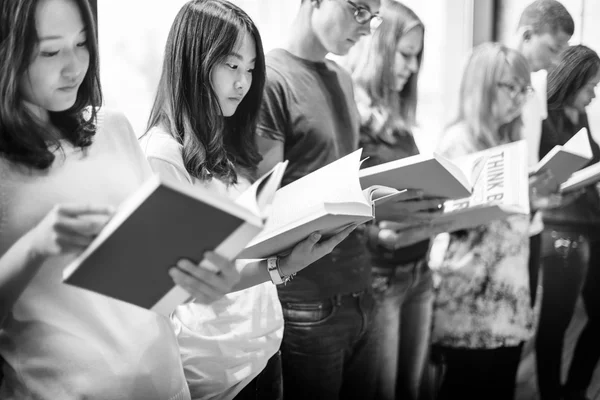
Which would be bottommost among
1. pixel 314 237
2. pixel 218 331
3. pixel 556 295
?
pixel 556 295

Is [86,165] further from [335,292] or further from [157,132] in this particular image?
[335,292]

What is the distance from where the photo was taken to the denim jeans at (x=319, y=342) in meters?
1.67

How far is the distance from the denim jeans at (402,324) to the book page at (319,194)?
0.74m

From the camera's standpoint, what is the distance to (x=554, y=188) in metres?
2.33

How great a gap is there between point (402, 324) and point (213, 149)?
3.55 ft

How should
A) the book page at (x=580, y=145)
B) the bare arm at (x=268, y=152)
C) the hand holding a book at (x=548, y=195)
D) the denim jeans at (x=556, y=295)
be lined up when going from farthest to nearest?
the denim jeans at (x=556, y=295) < the hand holding a book at (x=548, y=195) < the book page at (x=580, y=145) < the bare arm at (x=268, y=152)

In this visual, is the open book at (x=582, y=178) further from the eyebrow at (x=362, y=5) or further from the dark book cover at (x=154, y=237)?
the dark book cover at (x=154, y=237)

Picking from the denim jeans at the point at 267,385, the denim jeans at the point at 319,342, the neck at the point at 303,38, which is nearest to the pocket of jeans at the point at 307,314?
the denim jeans at the point at 319,342

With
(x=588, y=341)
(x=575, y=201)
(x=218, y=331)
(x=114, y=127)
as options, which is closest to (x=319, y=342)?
(x=218, y=331)

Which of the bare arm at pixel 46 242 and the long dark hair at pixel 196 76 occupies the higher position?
the long dark hair at pixel 196 76

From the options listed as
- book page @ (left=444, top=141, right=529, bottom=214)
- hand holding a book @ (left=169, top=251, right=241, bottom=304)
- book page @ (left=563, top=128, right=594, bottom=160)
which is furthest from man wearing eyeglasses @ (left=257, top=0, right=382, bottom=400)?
book page @ (left=563, top=128, right=594, bottom=160)

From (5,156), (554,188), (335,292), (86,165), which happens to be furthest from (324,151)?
(554,188)

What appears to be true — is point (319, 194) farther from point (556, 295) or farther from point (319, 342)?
point (556, 295)

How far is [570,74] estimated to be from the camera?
2291mm
